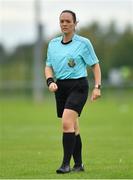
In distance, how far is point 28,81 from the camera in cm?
4794

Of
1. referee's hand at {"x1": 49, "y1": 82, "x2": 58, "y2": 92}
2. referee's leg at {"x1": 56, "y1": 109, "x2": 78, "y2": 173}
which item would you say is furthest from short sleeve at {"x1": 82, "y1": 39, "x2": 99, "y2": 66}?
referee's leg at {"x1": 56, "y1": 109, "x2": 78, "y2": 173}

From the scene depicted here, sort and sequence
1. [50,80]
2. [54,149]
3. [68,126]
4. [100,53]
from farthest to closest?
1. [100,53]
2. [54,149]
3. [50,80]
4. [68,126]

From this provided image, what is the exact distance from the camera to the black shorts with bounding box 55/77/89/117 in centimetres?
1073

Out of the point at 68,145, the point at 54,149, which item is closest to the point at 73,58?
the point at 68,145

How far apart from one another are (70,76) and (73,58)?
249 millimetres

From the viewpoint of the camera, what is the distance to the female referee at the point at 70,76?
1069 cm

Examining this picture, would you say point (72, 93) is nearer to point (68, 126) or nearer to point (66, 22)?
point (68, 126)

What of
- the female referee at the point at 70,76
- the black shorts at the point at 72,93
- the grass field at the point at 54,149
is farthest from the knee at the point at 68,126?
the grass field at the point at 54,149

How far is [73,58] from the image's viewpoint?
1071cm

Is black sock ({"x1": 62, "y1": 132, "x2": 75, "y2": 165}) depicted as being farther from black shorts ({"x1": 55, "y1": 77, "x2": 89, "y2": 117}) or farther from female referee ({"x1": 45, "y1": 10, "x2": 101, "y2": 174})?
black shorts ({"x1": 55, "y1": 77, "x2": 89, "y2": 117})

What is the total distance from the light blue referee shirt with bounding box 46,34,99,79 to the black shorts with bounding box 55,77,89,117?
0.25 feet

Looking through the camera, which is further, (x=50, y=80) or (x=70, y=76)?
(x=50, y=80)

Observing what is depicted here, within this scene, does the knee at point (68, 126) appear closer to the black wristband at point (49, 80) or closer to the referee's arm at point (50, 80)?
the referee's arm at point (50, 80)

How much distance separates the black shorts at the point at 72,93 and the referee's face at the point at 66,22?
0.66 metres
